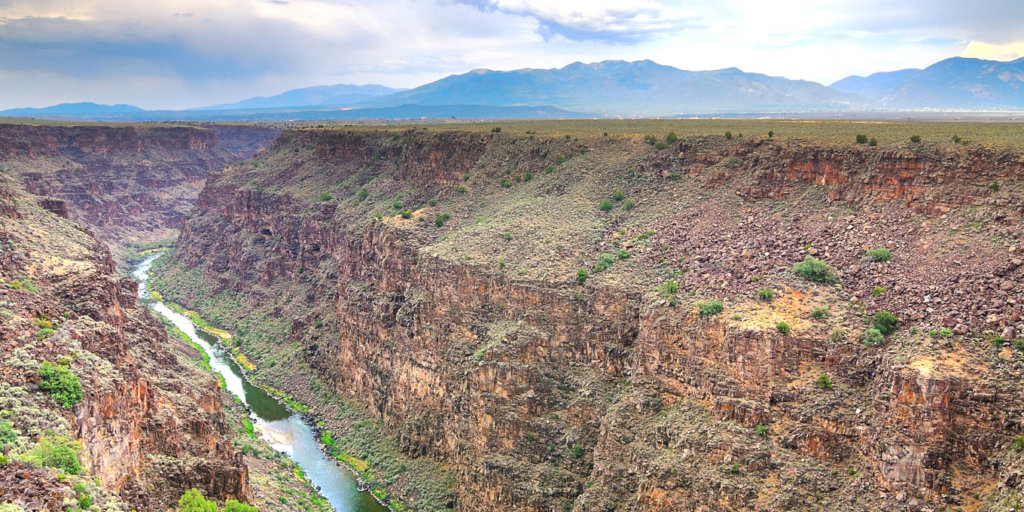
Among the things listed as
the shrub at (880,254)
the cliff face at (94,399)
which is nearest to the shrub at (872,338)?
the shrub at (880,254)

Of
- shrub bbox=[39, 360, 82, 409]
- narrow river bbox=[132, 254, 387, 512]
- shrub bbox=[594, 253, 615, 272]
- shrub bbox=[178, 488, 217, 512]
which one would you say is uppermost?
shrub bbox=[594, 253, 615, 272]

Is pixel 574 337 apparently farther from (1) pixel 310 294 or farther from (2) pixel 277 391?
(1) pixel 310 294

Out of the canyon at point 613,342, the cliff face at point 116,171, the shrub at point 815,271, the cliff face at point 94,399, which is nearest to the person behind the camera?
the cliff face at point 94,399

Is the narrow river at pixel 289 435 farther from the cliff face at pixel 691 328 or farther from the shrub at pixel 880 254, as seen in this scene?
the shrub at pixel 880 254

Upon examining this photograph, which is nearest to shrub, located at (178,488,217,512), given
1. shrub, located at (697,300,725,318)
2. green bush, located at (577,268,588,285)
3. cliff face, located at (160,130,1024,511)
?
cliff face, located at (160,130,1024,511)

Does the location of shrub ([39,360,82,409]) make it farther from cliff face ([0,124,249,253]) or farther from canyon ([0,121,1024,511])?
cliff face ([0,124,249,253])
